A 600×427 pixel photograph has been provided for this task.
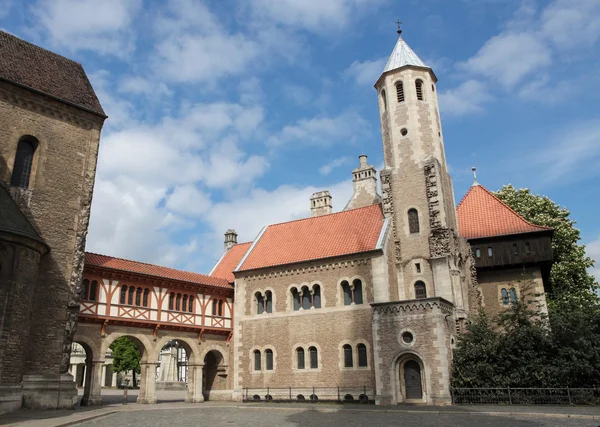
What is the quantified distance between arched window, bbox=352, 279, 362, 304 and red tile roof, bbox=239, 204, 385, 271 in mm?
1756

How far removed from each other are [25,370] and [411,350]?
17.3m

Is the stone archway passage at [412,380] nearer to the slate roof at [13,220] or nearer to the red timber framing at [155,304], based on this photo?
the red timber framing at [155,304]

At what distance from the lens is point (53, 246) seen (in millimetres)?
22734

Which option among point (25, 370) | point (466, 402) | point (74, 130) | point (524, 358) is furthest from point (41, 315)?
point (524, 358)

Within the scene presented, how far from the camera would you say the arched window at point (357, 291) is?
28.9m

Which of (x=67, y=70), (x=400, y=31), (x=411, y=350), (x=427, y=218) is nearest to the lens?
(x=411, y=350)

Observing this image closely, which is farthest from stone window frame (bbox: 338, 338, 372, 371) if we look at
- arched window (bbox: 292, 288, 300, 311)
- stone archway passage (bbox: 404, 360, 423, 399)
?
arched window (bbox: 292, 288, 300, 311)

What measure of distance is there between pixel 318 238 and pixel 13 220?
1817 centimetres

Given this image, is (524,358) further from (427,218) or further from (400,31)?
(400,31)

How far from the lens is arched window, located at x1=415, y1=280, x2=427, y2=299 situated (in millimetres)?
28438

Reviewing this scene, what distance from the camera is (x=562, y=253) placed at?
121 ft

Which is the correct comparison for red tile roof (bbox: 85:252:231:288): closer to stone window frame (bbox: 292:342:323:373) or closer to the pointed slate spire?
stone window frame (bbox: 292:342:323:373)

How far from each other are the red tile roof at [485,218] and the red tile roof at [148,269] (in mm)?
16537

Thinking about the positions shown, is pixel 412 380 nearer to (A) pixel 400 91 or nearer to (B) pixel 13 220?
(A) pixel 400 91
